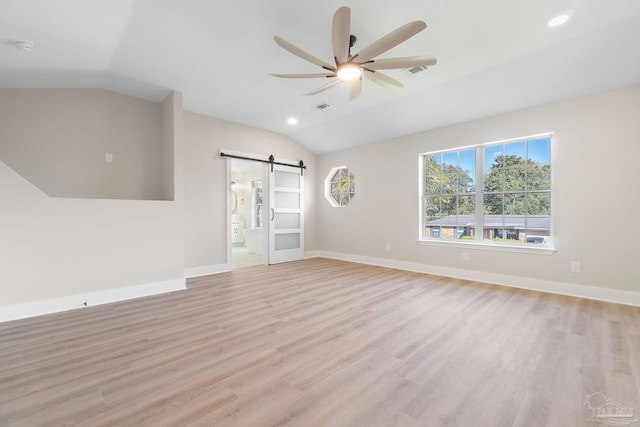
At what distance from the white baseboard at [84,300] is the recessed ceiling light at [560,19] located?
5217 mm

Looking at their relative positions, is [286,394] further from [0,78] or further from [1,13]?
[0,78]

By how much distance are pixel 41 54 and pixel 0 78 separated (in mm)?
813

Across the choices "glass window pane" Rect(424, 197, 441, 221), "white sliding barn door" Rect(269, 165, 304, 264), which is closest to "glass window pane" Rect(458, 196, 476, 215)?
"glass window pane" Rect(424, 197, 441, 221)

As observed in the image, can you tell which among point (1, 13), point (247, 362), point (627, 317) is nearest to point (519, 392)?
point (247, 362)

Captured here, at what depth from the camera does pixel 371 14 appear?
2.36m

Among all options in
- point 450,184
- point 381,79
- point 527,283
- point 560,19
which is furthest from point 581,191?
point 381,79

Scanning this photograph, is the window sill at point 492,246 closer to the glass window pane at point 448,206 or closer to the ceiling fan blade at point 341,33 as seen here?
the glass window pane at point 448,206

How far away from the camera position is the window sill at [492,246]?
374 cm

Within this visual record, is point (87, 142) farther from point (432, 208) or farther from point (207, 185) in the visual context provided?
point (432, 208)

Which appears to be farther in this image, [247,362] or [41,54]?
[41,54]

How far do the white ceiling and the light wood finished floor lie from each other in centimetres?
274

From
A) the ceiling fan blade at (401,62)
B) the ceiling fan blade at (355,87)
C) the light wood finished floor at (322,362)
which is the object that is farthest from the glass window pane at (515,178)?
the ceiling fan blade at (355,87)

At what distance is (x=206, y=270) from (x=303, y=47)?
3.88m

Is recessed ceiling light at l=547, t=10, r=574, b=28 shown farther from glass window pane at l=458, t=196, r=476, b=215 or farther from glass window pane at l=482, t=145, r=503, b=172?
glass window pane at l=458, t=196, r=476, b=215
